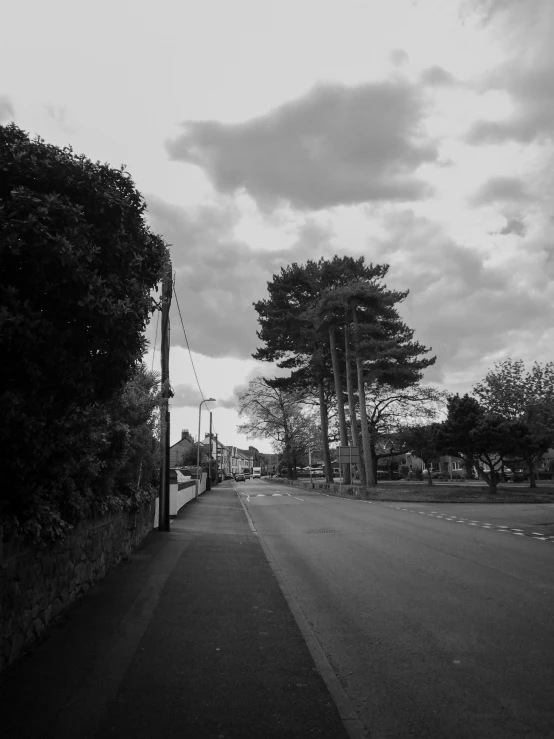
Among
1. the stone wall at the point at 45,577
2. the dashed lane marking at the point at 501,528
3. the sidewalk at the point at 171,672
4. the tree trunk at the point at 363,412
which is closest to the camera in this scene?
the sidewalk at the point at 171,672

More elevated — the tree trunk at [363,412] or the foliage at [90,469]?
the tree trunk at [363,412]

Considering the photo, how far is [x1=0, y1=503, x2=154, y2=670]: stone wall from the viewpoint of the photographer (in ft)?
16.2

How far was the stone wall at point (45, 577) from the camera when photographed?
4.93 metres

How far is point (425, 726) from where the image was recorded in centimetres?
376

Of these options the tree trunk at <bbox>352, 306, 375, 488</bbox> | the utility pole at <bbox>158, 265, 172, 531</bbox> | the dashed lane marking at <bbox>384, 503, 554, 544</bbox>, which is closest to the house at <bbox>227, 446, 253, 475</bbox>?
the tree trunk at <bbox>352, 306, 375, 488</bbox>

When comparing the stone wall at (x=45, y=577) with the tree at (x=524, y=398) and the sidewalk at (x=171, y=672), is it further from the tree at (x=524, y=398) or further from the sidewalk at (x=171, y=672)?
the tree at (x=524, y=398)

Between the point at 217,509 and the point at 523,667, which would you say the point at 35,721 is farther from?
the point at 217,509

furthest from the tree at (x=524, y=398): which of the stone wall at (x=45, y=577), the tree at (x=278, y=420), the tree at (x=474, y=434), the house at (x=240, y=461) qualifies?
the house at (x=240, y=461)

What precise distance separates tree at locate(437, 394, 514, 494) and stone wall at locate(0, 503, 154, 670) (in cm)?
2819

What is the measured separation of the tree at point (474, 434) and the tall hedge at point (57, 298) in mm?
31087

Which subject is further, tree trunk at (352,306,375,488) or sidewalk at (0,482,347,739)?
tree trunk at (352,306,375,488)

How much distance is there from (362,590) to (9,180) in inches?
268

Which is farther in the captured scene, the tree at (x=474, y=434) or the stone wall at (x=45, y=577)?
the tree at (x=474, y=434)

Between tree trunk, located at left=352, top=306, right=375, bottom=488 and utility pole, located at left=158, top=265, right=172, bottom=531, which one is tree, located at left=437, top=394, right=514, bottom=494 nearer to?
tree trunk, located at left=352, top=306, right=375, bottom=488
